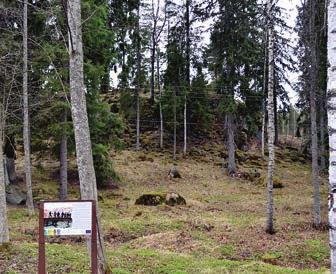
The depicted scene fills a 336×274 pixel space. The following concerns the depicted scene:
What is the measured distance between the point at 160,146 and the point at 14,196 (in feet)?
45.4

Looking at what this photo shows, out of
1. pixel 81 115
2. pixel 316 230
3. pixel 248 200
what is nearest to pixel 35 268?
pixel 81 115

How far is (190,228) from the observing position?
13.2 metres

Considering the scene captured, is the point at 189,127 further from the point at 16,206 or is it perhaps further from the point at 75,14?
the point at 75,14

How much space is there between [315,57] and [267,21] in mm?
2390

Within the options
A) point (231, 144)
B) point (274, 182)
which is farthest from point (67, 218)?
point (231, 144)

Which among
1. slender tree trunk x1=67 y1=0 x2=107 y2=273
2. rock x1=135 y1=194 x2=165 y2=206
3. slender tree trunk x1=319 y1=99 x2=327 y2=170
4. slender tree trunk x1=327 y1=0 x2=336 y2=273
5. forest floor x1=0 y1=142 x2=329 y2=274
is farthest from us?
slender tree trunk x1=319 y1=99 x2=327 y2=170

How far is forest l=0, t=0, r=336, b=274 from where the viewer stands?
677cm

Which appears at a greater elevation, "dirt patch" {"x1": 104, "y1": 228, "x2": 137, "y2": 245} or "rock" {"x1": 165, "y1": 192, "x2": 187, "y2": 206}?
"rock" {"x1": 165, "y1": 192, "x2": 187, "y2": 206}

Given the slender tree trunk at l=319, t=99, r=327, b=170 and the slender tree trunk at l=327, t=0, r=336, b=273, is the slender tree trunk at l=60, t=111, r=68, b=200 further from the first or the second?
the slender tree trunk at l=327, t=0, r=336, b=273

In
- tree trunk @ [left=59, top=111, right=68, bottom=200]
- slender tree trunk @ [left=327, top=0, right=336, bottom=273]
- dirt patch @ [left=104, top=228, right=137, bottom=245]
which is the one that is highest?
slender tree trunk @ [left=327, top=0, right=336, bottom=273]

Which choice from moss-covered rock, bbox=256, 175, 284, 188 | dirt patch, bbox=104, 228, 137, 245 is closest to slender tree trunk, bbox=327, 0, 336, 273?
dirt patch, bbox=104, 228, 137, 245

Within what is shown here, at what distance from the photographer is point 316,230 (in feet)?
44.4

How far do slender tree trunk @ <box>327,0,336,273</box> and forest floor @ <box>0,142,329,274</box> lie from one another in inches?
195

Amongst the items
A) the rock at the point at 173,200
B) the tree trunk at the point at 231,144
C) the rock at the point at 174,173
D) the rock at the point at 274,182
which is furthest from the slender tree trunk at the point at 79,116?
the tree trunk at the point at 231,144
